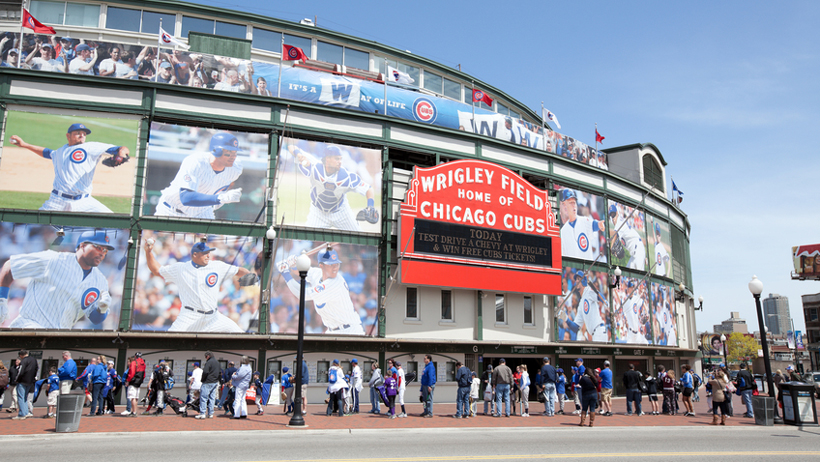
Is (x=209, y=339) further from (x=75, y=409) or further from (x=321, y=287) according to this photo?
(x=75, y=409)

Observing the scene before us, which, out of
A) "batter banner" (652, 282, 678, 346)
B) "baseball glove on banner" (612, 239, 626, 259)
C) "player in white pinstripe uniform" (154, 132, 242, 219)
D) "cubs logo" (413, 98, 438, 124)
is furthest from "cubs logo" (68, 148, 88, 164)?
"batter banner" (652, 282, 678, 346)

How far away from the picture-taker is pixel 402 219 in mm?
26438

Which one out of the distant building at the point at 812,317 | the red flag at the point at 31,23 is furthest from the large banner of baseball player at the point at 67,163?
the distant building at the point at 812,317

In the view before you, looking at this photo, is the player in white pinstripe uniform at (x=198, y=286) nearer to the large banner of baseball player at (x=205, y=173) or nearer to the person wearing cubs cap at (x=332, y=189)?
the large banner of baseball player at (x=205, y=173)

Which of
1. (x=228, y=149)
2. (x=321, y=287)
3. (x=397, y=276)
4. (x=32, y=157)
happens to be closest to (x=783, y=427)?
(x=397, y=276)

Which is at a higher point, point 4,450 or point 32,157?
point 32,157

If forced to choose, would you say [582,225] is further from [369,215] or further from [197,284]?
[197,284]

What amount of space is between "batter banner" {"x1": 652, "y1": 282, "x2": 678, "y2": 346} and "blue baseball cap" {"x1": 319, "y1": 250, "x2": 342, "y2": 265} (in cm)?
2339

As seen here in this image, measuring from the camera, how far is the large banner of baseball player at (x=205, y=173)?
24.1 m

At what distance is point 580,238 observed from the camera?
33.5m

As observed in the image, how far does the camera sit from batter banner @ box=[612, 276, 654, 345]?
3491 cm

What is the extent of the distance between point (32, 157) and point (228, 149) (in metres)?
7.38

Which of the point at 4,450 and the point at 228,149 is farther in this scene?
the point at 228,149

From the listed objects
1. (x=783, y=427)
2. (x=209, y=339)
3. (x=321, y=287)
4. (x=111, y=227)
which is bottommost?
(x=783, y=427)
